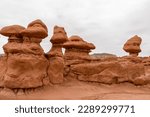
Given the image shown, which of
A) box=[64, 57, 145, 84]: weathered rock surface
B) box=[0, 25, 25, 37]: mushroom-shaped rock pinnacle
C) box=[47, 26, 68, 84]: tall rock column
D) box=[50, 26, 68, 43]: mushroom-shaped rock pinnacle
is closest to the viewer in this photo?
box=[0, 25, 25, 37]: mushroom-shaped rock pinnacle

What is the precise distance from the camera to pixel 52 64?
12.9m

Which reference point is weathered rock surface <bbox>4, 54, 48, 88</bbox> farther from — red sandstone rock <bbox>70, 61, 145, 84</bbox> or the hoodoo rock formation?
red sandstone rock <bbox>70, 61, 145, 84</bbox>

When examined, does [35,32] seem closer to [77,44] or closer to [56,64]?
[56,64]

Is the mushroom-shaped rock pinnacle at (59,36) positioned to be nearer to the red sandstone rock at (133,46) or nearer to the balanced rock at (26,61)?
the balanced rock at (26,61)

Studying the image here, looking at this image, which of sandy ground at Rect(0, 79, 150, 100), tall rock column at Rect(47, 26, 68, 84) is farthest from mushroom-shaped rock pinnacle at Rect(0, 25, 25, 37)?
sandy ground at Rect(0, 79, 150, 100)

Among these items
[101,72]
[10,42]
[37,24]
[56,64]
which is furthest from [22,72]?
[101,72]

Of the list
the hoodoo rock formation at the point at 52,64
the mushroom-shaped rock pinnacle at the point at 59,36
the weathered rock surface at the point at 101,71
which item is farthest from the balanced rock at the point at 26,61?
the weathered rock surface at the point at 101,71

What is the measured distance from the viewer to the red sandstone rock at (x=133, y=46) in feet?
61.0

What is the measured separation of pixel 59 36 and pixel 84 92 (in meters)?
3.73

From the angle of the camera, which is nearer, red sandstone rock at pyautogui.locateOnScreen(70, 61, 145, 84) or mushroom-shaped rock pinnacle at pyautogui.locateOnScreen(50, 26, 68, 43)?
mushroom-shaped rock pinnacle at pyautogui.locateOnScreen(50, 26, 68, 43)

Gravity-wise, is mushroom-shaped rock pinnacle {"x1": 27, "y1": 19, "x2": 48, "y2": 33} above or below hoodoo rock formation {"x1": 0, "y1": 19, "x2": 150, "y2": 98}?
above

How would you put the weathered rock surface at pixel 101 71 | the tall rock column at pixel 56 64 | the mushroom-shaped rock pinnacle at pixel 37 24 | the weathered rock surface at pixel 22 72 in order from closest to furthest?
the weathered rock surface at pixel 22 72, the mushroom-shaped rock pinnacle at pixel 37 24, the tall rock column at pixel 56 64, the weathered rock surface at pixel 101 71

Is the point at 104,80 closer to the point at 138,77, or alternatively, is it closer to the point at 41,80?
the point at 138,77

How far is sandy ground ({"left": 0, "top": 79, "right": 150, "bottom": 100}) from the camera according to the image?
11281 mm
